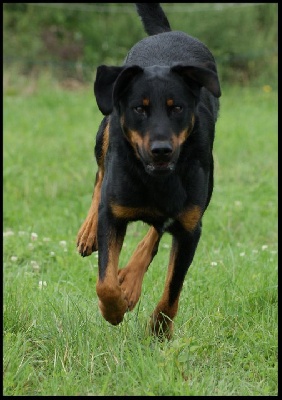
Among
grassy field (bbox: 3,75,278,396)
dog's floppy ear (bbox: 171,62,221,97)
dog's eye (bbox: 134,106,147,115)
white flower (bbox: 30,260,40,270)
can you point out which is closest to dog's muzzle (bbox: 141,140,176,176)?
dog's eye (bbox: 134,106,147,115)

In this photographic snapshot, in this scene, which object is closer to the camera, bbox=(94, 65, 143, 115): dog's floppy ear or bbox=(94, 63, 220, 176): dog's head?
bbox=(94, 63, 220, 176): dog's head

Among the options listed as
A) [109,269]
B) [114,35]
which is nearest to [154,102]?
[109,269]

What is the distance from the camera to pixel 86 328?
182 inches

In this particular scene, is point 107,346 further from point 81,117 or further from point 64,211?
point 81,117

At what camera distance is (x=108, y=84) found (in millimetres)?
4328

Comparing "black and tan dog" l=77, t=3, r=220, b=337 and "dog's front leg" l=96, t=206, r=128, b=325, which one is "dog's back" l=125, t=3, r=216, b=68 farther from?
"dog's front leg" l=96, t=206, r=128, b=325

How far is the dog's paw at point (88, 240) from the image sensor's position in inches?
208

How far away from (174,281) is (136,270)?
30cm

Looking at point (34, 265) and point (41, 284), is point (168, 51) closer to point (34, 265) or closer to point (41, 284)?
point (41, 284)

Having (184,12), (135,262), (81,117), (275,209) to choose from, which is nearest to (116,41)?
(184,12)

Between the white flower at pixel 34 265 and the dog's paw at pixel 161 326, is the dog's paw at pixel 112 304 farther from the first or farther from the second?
the white flower at pixel 34 265

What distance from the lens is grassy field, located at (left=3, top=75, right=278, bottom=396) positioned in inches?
164

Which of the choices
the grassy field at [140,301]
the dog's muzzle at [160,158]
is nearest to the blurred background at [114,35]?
the grassy field at [140,301]

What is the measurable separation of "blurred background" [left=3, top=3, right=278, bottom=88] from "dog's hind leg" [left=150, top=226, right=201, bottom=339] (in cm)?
1217
